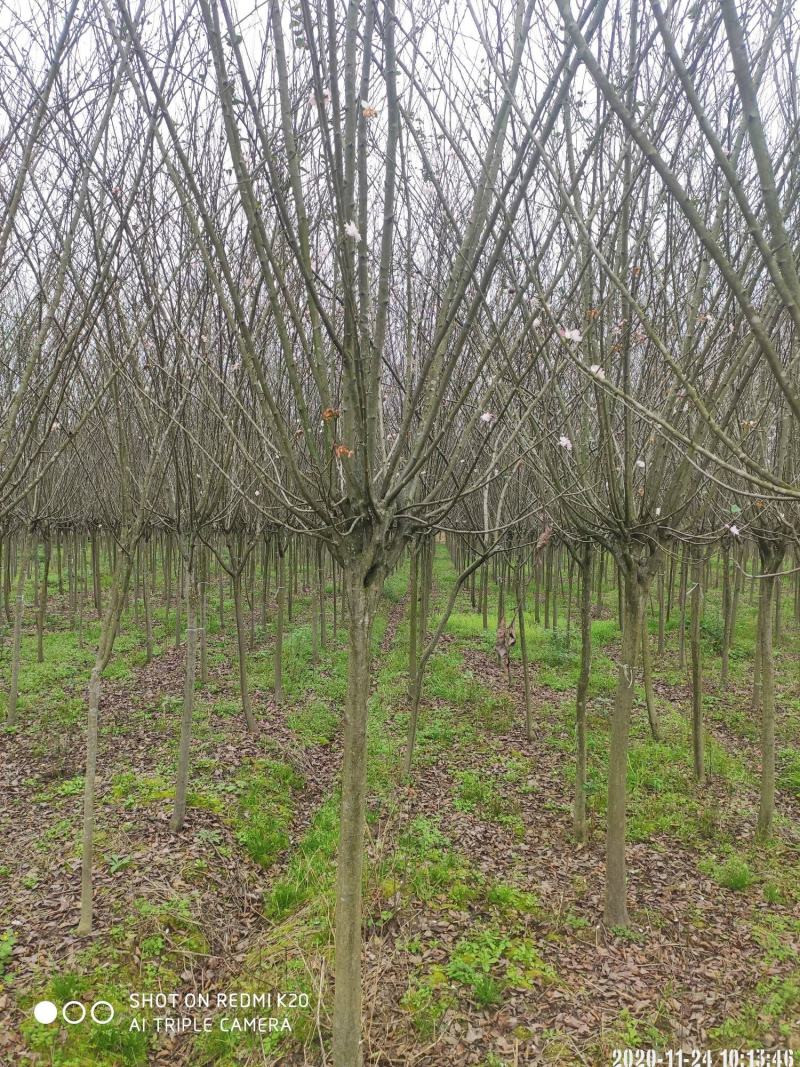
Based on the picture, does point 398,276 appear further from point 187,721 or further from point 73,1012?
point 73,1012

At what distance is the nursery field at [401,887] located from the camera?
3.49 meters

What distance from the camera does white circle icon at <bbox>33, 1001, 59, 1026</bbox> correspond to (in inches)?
132

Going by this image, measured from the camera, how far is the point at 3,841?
17.2 ft

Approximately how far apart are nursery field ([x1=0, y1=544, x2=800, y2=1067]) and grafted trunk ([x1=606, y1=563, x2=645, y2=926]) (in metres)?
0.26

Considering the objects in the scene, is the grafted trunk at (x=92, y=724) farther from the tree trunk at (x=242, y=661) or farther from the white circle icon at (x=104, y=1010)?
the tree trunk at (x=242, y=661)

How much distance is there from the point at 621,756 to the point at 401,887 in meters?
2.11

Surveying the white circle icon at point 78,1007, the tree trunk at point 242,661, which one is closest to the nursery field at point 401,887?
the white circle icon at point 78,1007

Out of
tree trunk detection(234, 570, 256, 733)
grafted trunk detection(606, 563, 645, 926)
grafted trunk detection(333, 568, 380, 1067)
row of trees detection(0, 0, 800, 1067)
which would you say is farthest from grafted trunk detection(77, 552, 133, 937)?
tree trunk detection(234, 570, 256, 733)

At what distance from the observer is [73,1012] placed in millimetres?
3430

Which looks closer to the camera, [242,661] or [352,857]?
[352,857]

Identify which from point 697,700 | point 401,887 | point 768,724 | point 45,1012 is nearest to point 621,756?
point 401,887

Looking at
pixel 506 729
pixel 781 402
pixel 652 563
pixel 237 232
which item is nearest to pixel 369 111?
pixel 237 232

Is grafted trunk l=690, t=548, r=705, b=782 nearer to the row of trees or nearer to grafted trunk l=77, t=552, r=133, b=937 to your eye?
the row of trees

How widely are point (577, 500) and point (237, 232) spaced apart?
3.47m
